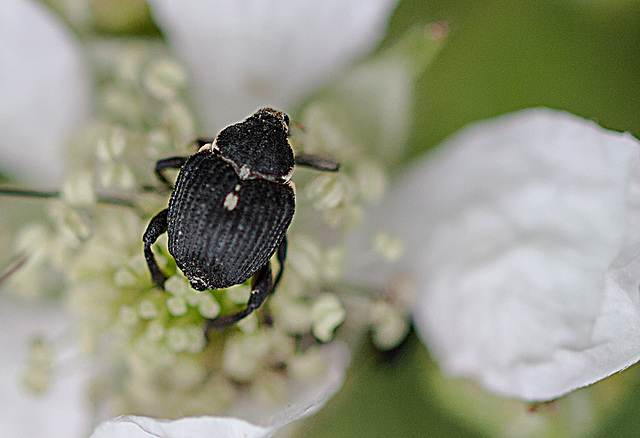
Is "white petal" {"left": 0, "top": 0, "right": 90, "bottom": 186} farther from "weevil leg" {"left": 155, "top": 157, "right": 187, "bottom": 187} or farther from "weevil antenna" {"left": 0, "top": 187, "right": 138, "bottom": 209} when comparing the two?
"weevil leg" {"left": 155, "top": 157, "right": 187, "bottom": 187}

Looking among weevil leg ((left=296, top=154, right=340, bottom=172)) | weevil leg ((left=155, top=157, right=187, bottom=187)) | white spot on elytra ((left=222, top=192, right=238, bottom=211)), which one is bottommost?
weevil leg ((left=155, top=157, right=187, bottom=187))

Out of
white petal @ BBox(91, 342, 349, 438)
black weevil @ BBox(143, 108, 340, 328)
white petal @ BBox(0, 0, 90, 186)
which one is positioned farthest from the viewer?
white petal @ BBox(0, 0, 90, 186)

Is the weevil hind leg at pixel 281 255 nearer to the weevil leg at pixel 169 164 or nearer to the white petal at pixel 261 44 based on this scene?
the weevil leg at pixel 169 164

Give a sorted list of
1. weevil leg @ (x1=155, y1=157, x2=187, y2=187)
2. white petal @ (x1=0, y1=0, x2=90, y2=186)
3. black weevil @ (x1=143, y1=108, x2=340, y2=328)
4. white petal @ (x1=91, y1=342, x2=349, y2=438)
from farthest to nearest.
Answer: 1. white petal @ (x1=0, y1=0, x2=90, y2=186)
2. weevil leg @ (x1=155, y1=157, x2=187, y2=187)
3. black weevil @ (x1=143, y1=108, x2=340, y2=328)
4. white petal @ (x1=91, y1=342, x2=349, y2=438)

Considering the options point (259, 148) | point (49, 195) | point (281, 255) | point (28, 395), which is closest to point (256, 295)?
point (281, 255)

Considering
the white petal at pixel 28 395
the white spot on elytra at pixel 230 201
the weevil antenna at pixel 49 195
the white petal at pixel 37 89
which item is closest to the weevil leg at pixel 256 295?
the white spot on elytra at pixel 230 201

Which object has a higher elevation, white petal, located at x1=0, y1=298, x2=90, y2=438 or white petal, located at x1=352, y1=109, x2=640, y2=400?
white petal, located at x1=352, y1=109, x2=640, y2=400

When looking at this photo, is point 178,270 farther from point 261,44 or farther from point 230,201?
point 261,44

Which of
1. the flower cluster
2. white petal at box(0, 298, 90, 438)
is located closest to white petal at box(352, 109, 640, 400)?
the flower cluster
